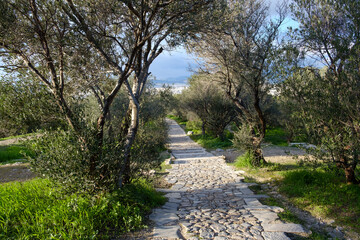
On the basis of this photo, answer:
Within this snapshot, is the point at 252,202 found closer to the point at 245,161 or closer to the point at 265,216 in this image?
the point at 265,216

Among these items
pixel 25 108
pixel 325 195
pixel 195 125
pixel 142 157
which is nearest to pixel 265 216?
pixel 325 195

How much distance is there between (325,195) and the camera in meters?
5.95

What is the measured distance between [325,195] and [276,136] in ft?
51.1

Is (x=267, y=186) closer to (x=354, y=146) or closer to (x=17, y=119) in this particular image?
(x=354, y=146)

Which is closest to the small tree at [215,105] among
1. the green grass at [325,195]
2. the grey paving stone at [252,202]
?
the green grass at [325,195]

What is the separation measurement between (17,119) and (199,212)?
396 centimetres

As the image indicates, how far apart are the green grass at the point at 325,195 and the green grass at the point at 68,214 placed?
381cm

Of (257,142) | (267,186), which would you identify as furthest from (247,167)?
(267,186)

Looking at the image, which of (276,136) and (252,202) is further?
(276,136)

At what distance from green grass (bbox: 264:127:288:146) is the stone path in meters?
11.2

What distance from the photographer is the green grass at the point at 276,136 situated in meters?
18.4

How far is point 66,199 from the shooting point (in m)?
4.47

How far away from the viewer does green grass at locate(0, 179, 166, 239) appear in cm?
369

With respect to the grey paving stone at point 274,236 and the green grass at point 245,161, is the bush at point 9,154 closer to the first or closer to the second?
the green grass at point 245,161
